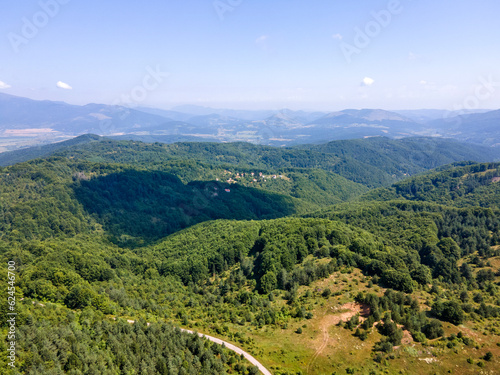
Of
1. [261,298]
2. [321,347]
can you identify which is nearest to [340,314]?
[321,347]

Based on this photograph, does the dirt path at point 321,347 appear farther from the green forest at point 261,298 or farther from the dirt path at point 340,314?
the green forest at point 261,298

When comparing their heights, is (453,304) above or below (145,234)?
above

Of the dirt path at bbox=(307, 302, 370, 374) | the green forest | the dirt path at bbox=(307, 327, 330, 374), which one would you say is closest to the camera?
the green forest

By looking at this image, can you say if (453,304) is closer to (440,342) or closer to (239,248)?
(440,342)

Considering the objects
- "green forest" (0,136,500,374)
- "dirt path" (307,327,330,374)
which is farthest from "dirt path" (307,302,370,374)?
"green forest" (0,136,500,374)

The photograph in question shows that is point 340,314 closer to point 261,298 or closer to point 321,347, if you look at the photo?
point 321,347

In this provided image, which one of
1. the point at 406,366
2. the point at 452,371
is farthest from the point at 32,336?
the point at 452,371

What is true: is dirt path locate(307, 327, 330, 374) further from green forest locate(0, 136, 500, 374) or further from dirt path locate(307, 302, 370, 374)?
green forest locate(0, 136, 500, 374)

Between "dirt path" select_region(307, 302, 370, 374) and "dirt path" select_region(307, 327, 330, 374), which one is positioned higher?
"dirt path" select_region(307, 302, 370, 374)

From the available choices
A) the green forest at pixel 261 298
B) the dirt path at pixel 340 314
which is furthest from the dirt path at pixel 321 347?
the green forest at pixel 261 298

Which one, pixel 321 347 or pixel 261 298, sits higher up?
pixel 321 347

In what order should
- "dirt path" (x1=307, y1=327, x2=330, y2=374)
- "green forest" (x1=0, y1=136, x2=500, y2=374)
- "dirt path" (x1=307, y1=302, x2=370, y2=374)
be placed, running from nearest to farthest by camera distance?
"green forest" (x1=0, y1=136, x2=500, y2=374), "dirt path" (x1=307, y1=327, x2=330, y2=374), "dirt path" (x1=307, y1=302, x2=370, y2=374)
